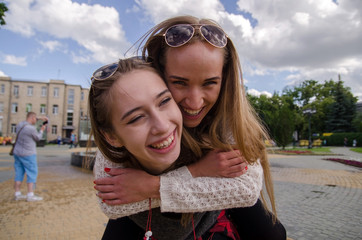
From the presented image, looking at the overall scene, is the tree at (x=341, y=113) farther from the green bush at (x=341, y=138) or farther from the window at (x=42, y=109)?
the window at (x=42, y=109)

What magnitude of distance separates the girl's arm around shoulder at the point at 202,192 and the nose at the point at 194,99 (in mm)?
393

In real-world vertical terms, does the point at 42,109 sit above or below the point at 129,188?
above

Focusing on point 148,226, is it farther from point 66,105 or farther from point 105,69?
point 66,105

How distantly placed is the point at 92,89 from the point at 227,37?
3.25 feet

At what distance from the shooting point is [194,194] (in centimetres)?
143

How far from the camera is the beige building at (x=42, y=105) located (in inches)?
1807

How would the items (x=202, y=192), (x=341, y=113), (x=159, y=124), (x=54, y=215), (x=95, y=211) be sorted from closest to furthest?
(x=159, y=124) < (x=202, y=192) < (x=54, y=215) < (x=95, y=211) < (x=341, y=113)

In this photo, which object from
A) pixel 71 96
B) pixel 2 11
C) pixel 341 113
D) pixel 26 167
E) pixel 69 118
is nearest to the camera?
pixel 26 167

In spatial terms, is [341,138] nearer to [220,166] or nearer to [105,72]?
[220,166]

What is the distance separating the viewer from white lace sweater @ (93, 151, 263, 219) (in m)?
1.40

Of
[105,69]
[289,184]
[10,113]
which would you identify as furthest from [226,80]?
[10,113]

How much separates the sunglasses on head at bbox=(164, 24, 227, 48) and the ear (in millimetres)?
670

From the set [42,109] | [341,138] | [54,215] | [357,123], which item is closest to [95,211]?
[54,215]

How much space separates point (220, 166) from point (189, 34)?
2.79ft
